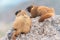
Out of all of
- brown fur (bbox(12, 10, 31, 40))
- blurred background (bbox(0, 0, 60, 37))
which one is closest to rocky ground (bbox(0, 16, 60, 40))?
brown fur (bbox(12, 10, 31, 40))

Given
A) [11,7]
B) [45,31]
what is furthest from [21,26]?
[11,7]

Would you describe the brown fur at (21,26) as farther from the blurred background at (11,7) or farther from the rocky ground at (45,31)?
the blurred background at (11,7)

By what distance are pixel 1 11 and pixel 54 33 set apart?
200 cm

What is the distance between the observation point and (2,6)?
4.63 metres

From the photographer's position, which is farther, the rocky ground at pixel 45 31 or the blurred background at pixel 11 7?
the blurred background at pixel 11 7

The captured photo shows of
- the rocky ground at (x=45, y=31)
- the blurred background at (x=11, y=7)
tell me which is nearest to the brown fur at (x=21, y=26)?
the rocky ground at (x=45, y=31)

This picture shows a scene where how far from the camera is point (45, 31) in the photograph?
10.4ft

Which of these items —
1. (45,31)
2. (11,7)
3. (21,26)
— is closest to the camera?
(45,31)

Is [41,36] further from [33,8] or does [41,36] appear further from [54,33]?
[33,8]

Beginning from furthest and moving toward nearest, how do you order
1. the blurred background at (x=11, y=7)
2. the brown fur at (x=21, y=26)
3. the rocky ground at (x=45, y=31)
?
the blurred background at (x=11, y=7) → the brown fur at (x=21, y=26) → the rocky ground at (x=45, y=31)

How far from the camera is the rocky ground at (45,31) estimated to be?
3.02 metres

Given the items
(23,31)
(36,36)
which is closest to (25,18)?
(23,31)

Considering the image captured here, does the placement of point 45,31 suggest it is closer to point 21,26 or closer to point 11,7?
point 21,26

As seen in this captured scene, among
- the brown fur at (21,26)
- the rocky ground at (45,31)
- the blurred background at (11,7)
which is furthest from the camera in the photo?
the blurred background at (11,7)
